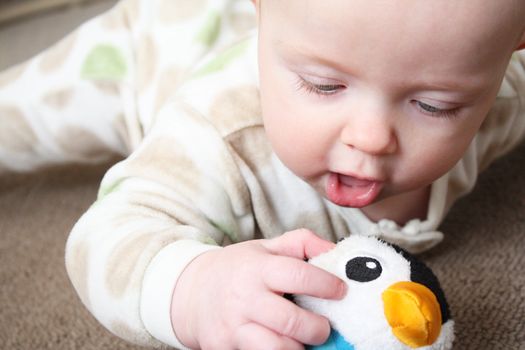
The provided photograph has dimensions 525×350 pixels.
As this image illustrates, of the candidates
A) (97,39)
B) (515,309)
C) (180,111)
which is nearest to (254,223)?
(180,111)

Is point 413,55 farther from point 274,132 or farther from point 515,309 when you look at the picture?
point 515,309

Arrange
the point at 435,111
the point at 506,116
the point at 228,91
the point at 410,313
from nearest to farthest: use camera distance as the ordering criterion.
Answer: the point at 410,313
the point at 435,111
the point at 228,91
the point at 506,116

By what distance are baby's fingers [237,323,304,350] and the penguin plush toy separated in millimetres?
18

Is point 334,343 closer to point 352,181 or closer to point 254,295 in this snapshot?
point 254,295

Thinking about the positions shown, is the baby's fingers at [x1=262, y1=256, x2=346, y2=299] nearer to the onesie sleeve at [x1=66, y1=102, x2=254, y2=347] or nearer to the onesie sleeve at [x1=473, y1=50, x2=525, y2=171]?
the onesie sleeve at [x1=66, y1=102, x2=254, y2=347]

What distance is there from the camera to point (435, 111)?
0.55 meters

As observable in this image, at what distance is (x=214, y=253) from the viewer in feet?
1.77

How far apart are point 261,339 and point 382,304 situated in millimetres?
81

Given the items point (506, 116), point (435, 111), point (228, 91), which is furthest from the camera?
point (506, 116)

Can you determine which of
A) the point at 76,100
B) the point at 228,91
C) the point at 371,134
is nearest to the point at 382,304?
the point at 371,134

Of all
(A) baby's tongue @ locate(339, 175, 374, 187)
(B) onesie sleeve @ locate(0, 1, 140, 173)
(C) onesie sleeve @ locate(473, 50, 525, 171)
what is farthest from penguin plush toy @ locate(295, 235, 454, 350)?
(B) onesie sleeve @ locate(0, 1, 140, 173)

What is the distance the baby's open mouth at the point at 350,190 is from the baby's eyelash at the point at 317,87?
0.08 m

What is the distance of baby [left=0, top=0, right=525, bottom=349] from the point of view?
49 cm

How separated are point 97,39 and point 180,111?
0.90ft
